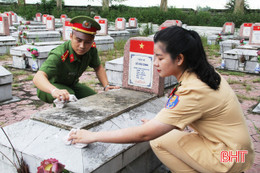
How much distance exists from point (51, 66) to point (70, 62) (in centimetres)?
24

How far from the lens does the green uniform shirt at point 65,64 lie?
2.79 m

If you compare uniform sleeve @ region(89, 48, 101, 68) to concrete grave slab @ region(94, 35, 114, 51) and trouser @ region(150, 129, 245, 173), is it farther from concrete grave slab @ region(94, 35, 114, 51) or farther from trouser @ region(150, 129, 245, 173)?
concrete grave slab @ region(94, 35, 114, 51)

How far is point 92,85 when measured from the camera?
19.1 ft

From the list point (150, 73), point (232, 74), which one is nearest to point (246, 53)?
point (232, 74)

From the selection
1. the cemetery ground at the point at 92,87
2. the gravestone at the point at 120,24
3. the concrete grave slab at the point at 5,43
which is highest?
the gravestone at the point at 120,24

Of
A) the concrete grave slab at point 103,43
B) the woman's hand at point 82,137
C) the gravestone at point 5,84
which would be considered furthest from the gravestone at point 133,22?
the woman's hand at point 82,137

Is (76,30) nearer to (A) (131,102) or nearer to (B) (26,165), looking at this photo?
(A) (131,102)

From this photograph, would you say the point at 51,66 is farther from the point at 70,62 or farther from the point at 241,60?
the point at 241,60

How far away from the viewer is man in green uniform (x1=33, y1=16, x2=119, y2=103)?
2.64 m

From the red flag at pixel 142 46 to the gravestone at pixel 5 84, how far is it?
253 centimetres

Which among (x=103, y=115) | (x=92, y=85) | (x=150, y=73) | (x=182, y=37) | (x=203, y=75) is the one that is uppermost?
(x=182, y=37)

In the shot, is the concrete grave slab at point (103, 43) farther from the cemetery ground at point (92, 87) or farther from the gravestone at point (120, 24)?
the gravestone at point (120, 24)

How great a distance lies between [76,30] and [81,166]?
146 cm

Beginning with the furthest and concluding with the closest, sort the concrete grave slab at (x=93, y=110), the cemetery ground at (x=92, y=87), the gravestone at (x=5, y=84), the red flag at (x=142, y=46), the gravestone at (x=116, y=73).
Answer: the gravestone at (x=116, y=73) < the gravestone at (x=5, y=84) < the cemetery ground at (x=92, y=87) < the red flag at (x=142, y=46) < the concrete grave slab at (x=93, y=110)
